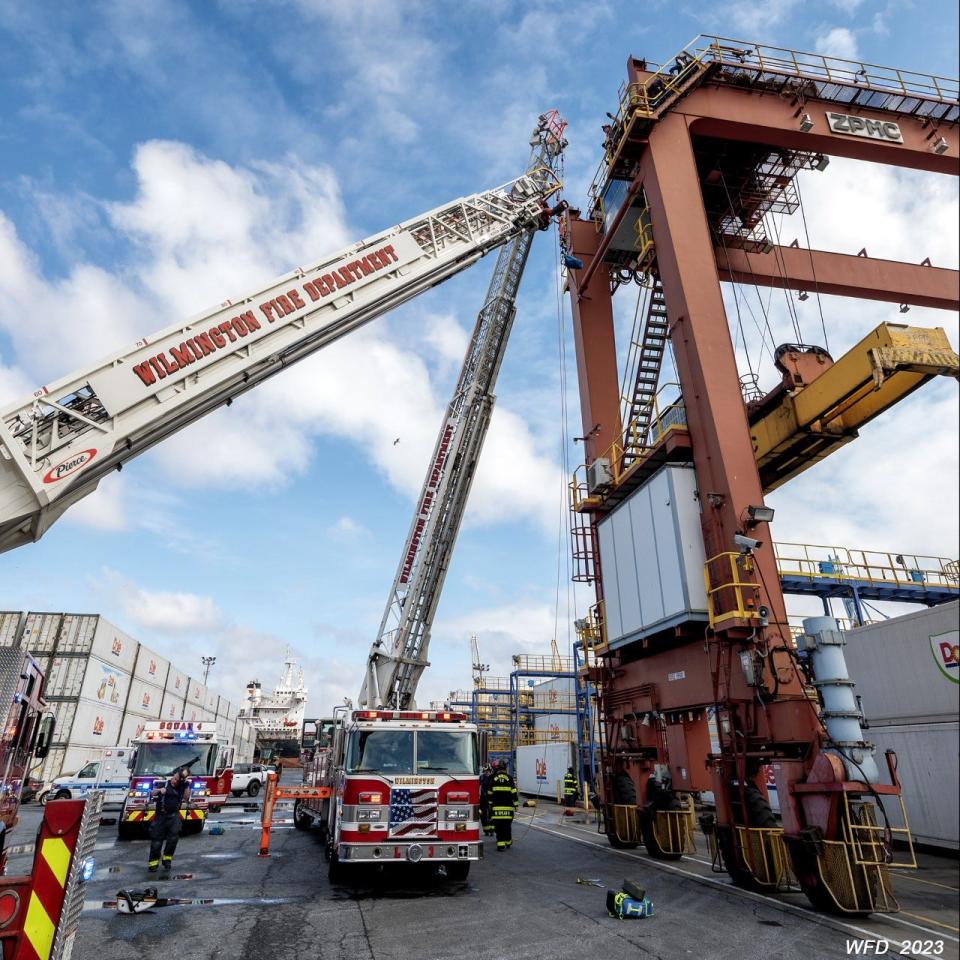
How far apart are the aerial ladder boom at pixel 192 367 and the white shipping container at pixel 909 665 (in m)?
8.73

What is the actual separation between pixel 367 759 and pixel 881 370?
10.0 metres

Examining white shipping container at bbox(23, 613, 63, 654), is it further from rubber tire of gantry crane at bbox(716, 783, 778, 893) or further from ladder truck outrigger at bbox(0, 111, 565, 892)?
rubber tire of gantry crane at bbox(716, 783, 778, 893)

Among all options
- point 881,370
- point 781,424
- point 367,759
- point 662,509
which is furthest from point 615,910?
point 781,424

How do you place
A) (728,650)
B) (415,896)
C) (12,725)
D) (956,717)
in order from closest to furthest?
(956,717) < (12,725) < (415,896) < (728,650)

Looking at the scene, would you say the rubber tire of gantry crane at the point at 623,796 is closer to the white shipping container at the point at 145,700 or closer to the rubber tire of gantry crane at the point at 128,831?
the rubber tire of gantry crane at the point at 128,831

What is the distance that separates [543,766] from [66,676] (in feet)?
72.4

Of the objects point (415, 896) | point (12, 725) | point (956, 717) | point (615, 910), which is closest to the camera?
point (956, 717)

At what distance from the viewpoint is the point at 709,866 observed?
12.4 metres

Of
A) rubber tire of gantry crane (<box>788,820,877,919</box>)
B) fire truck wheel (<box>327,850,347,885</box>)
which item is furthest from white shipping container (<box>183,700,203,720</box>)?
rubber tire of gantry crane (<box>788,820,877,919</box>)

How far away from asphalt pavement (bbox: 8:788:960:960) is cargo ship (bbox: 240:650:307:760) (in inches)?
2350

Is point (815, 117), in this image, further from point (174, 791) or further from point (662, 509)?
point (174, 791)

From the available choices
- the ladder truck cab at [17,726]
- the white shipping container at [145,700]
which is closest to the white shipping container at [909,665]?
the ladder truck cab at [17,726]

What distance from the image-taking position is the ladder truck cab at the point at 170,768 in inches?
646

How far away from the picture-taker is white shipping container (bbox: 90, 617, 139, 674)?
2938 centimetres
